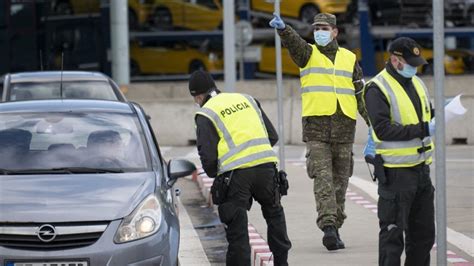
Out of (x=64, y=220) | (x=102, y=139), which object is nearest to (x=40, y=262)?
(x=64, y=220)

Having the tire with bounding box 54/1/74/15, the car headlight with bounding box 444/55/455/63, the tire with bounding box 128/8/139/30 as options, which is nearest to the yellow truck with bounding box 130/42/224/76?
the tire with bounding box 128/8/139/30

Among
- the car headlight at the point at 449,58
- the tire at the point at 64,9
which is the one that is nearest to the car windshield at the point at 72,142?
the car headlight at the point at 449,58

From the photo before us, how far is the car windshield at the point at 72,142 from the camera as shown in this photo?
939 centimetres

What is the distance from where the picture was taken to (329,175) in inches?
444

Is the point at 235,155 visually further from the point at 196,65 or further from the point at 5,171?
the point at 196,65

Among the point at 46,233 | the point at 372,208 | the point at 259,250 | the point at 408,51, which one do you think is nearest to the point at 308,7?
the point at 372,208

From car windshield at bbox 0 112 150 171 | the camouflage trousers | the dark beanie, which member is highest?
the dark beanie

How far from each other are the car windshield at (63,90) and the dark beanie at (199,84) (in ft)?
24.8

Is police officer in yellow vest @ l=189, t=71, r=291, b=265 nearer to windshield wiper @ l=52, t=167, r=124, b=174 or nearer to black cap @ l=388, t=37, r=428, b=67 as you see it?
windshield wiper @ l=52, t=167, r=124, b=174

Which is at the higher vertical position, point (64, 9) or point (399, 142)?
point (64, 9)

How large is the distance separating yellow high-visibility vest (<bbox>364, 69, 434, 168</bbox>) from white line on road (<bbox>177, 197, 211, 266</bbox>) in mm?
3215

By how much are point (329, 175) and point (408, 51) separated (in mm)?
2759

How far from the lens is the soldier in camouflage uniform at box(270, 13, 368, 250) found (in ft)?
36.8

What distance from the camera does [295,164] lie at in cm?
2138
